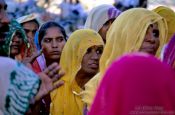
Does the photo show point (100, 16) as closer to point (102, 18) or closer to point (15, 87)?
point (102, 18)

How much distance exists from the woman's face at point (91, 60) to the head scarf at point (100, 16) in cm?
91

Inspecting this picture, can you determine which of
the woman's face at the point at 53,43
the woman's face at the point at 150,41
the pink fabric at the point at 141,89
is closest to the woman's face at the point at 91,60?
the woman's face at the point at 53,43

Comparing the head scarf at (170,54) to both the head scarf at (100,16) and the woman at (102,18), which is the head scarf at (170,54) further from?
the head scarf at (100,16)

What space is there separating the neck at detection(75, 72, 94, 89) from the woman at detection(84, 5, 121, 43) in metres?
0.95

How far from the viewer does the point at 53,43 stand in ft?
19.2

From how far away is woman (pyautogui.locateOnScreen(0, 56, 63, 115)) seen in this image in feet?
9.48

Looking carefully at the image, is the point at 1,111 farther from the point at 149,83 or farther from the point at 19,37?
the point at 19,37

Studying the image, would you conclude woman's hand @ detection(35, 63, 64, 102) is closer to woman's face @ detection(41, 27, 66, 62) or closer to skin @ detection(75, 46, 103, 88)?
skin @ detection(75, 46, 103, 88)

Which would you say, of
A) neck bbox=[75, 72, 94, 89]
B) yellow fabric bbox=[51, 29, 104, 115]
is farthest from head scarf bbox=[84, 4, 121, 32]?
neck bbox=[75, 72, 94, 89]

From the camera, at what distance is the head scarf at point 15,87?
2.89m

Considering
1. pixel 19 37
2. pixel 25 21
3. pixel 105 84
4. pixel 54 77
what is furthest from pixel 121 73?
pixel 25 21

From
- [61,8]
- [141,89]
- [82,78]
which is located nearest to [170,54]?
[141,89]

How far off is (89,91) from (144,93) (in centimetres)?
170

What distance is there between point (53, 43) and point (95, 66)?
820mm
